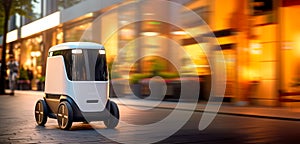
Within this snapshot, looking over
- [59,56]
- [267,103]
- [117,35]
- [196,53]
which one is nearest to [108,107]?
[59,56]

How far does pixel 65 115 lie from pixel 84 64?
3.50ft

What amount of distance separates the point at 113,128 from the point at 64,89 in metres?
1.28

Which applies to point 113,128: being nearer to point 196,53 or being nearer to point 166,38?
point 196,53

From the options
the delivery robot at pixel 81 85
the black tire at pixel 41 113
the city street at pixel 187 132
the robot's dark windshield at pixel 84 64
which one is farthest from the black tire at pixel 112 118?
the black tire at pixel 41 113

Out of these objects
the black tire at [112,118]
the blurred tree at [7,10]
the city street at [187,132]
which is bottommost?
the city street at [187,132]

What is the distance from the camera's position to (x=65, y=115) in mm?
9805

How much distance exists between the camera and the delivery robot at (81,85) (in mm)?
9742

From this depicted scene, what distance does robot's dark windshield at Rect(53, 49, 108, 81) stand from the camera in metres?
9.74

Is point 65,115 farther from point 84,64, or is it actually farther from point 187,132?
point 187,132

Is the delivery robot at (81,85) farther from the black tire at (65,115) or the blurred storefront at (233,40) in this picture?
the blurred storefront at (233,40)

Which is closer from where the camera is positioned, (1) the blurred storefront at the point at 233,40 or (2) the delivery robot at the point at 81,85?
(2) the delivery robot at the point at 81,85

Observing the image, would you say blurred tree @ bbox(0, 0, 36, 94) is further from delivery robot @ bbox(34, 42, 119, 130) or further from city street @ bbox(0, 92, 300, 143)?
delivery robot @ bbox(34, 42, 119, 130)

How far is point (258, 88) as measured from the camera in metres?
18.6

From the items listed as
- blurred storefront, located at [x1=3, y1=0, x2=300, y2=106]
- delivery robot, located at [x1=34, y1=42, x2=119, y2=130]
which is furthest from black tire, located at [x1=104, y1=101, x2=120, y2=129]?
blurred storefront, located at [x1=3, y1=0, x2=300, y2=106]
